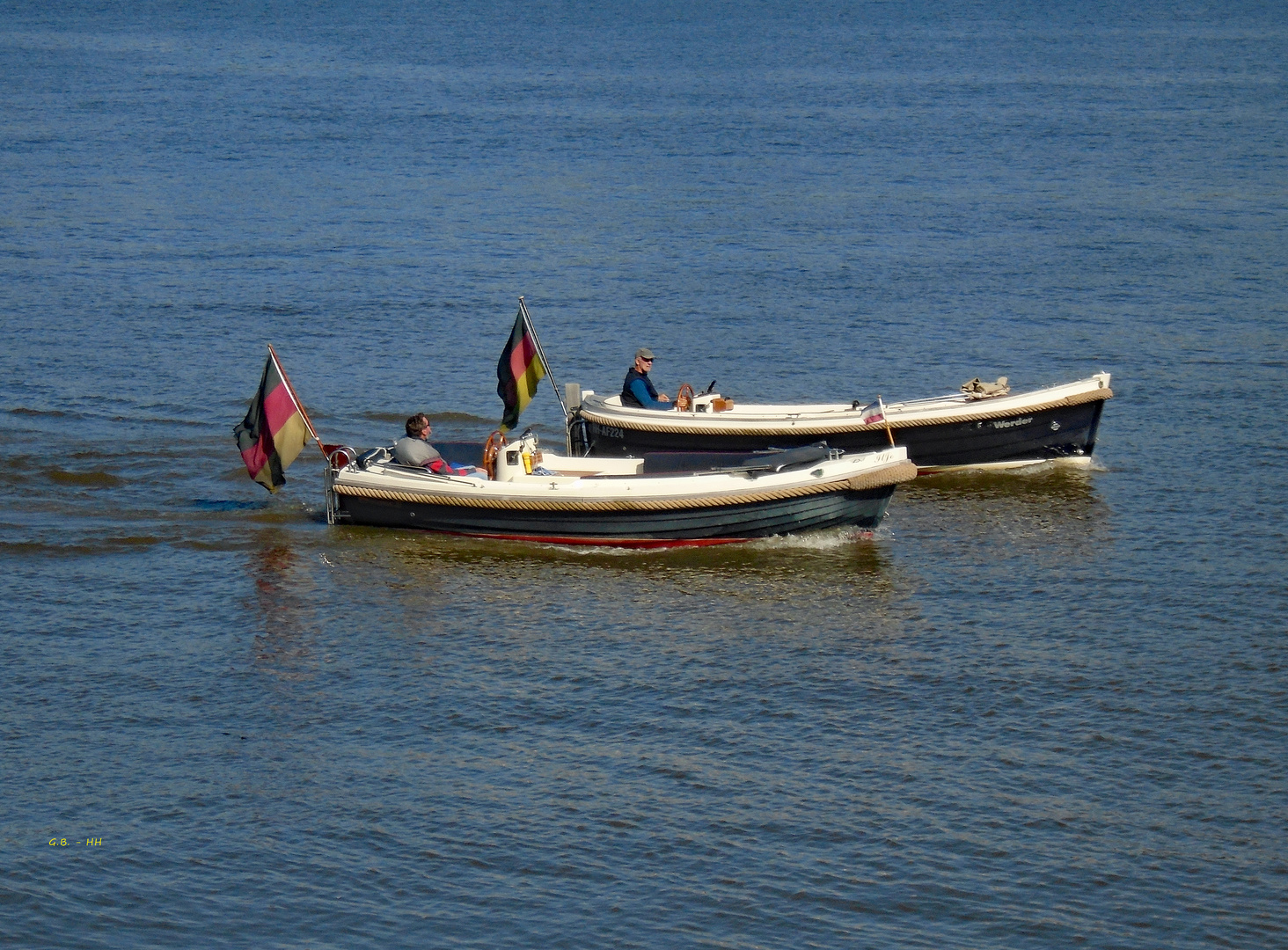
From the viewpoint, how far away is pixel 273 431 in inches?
827

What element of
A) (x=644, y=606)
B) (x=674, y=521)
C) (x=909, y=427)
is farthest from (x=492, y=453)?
(x=909, y=427)

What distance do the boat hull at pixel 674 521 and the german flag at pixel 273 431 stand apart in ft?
4.94

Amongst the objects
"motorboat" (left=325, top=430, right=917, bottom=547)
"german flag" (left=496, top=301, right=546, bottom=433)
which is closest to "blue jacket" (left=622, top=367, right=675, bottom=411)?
"german flag" (left=496, top=301, right=546, bottom=433)

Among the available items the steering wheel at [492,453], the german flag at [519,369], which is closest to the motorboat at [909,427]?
the german flag at [519,369]

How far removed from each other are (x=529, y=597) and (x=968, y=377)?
12.2 metres

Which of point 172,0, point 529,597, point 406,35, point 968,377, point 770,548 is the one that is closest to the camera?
point 529,597

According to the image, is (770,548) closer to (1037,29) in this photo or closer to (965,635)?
(965,635)

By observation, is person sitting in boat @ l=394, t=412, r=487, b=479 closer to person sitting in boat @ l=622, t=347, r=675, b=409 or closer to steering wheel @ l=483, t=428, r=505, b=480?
steering wheel @ l=483, t=428, r=505, b=480

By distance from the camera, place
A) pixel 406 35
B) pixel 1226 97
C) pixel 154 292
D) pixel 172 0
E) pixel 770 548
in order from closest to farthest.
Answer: pixel 770 548 < pixel 154 292 < pixel 1226 97 < pixel 406 35 < pixel 172 0

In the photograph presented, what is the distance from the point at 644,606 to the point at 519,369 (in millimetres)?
5357

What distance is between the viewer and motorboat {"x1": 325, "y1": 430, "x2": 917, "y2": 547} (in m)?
20.1

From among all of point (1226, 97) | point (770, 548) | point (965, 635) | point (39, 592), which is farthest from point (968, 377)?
point (1226, 97)

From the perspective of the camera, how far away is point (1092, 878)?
42.1 feet

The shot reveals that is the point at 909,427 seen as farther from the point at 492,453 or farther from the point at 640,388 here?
the point at 492,453
